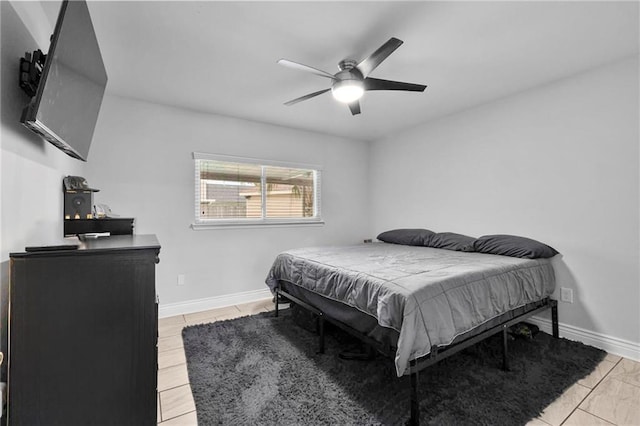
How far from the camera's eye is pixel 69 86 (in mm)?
1367

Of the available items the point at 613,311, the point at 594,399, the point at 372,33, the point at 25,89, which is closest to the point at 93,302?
the point at 25,89

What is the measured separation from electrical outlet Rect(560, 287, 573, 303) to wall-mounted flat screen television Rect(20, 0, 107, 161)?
3.88 meters

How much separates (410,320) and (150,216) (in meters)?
2.94

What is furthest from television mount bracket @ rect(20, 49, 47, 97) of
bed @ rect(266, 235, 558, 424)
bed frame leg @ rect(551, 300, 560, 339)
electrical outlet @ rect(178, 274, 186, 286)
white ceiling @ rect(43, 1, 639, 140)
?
bed frame leg @ rect(551, 300, 560, 339)

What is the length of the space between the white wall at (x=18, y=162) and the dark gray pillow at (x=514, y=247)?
343 cm

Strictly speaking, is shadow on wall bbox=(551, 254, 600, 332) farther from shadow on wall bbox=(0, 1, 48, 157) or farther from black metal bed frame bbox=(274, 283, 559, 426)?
shadow on wall bbox=(0, 1, 48, 157)

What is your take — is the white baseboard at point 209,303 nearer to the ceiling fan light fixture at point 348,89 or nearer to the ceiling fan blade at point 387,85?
the ceiling fan light fixture at point 348,89

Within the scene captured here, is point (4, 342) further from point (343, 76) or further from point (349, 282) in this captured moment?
point (343, 76)

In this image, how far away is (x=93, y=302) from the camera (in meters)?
1.14

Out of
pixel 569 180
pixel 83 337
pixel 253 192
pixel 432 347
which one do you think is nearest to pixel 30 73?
pixel 83 337

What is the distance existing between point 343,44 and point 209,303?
311 cm

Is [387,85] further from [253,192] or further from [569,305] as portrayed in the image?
[569,305]

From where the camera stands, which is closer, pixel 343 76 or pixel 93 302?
pixel 93 302

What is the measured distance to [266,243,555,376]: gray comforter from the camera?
1587 millimetres
